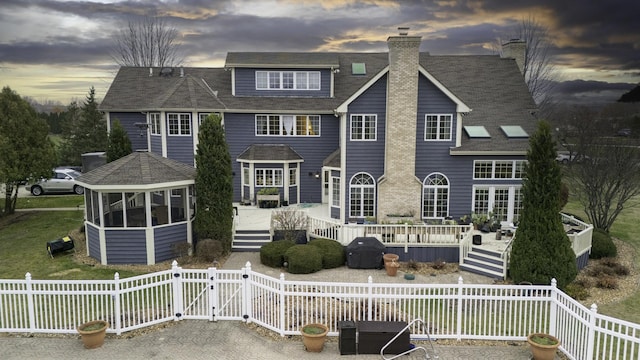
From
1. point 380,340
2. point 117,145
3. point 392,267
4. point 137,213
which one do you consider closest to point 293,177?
point 137,213

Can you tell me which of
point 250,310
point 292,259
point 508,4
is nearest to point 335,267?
point 292,259

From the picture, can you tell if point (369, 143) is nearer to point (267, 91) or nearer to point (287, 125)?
point (287, 125)

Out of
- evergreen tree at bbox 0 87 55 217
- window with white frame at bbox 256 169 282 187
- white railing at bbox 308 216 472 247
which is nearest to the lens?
white railing at bbox 308 216 472 247

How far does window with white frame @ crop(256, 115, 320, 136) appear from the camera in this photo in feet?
81.5

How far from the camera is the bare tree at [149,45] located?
42406 mm

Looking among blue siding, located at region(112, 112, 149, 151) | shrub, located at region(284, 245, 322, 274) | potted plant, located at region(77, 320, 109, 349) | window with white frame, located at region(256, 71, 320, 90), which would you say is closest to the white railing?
shrub, located at region(284, 245, 322, 274)

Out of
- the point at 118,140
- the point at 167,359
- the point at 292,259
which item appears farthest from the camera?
the point at 118,140

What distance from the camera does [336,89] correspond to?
26.1 meters

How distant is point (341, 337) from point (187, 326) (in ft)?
13.6

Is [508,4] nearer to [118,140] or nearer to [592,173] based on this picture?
[592,173]

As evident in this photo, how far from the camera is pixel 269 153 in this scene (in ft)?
80.0

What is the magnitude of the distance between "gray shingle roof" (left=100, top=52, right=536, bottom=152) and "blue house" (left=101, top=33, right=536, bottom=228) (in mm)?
78

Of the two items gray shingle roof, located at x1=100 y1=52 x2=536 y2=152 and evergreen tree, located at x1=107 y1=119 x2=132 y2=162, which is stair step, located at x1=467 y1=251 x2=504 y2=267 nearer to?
gray shingle roof, located at x1=100 y1=52 x2=536 y2=152

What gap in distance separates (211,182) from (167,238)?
2.79 m
